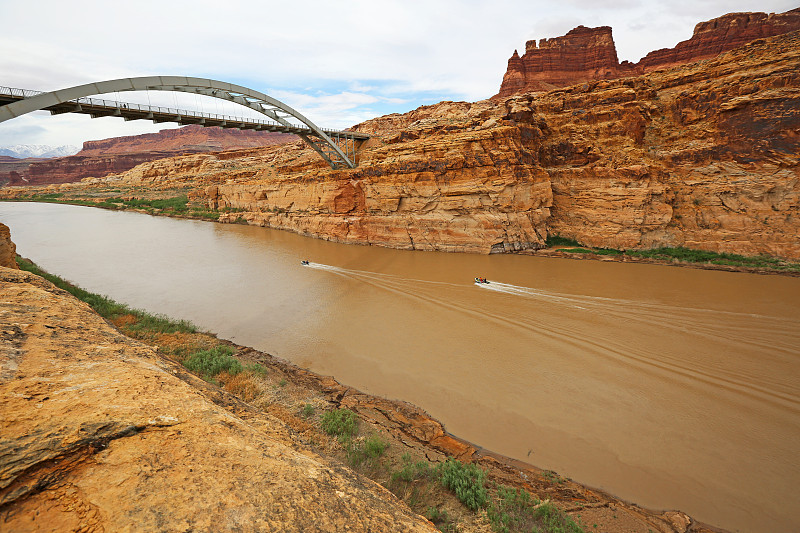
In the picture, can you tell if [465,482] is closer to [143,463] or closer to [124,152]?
[143,463]

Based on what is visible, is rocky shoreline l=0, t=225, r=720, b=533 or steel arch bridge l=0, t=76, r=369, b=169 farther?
steel arch bridge l=0, t=76, r=369, b=169

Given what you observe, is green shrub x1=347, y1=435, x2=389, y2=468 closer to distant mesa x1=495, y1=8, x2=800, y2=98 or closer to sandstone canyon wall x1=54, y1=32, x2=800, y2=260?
sandstone canyon wall x1=54, y1=32, x2=800, y2=260

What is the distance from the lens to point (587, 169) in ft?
57.4

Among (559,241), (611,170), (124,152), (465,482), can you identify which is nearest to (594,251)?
(559,241)

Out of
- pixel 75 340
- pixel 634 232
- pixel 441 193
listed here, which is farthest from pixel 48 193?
pixel 634 232

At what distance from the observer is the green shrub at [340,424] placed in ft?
16.0

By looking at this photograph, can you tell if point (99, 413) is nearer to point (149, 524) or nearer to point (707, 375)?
point (149, 524)

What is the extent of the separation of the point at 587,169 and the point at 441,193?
8091 mm

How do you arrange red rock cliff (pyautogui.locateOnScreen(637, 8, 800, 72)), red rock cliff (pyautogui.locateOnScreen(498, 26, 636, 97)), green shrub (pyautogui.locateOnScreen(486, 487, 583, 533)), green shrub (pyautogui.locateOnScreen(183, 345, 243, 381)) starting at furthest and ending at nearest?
red rock cliff (pyautogui.locateOnScreen(498, 26, 636, 97))
red rock cliff (pyautogui.locateOnScreen(637, 8, 800, 72))
green shrub (pyautogui.locateOnScreen(183, 345, 243, 381))
green shrub (pyautogui.locateOnScreen(486, 487, 583, 533))

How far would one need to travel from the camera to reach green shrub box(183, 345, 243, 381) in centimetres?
616

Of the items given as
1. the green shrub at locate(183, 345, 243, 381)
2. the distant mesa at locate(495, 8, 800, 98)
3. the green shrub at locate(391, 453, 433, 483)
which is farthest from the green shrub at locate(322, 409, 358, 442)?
the distant mesa at locate(495, 8, 800, 98)

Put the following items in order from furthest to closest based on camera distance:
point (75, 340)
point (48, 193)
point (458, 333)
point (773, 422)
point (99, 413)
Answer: point (48, 193)
point (458, 333)
point (773, 422)
point (75, 340)
point (99, 413)

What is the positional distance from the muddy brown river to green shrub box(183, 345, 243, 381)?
69.7 inches

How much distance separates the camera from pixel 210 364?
6.46m
